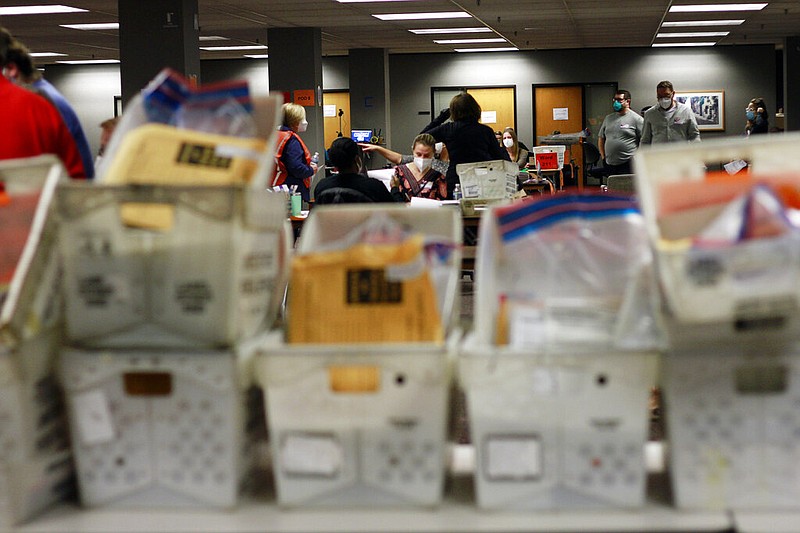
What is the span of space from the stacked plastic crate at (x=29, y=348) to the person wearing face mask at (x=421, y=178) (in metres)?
5.35

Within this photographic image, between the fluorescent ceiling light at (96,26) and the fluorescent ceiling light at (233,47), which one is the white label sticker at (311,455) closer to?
the fluorescent ceiling light at (96,26)

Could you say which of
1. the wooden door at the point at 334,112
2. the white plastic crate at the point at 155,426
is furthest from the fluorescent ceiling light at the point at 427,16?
the white plastic crate at the point at 155,426

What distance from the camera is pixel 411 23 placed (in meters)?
14.0

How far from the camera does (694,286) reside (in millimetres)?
1388

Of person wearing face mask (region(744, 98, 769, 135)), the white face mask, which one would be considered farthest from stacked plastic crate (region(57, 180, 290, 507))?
person wearing face mask (region(744, 98, 769, 135))

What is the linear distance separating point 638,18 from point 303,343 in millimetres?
13128

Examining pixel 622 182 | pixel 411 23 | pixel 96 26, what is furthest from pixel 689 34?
pixel 96 26

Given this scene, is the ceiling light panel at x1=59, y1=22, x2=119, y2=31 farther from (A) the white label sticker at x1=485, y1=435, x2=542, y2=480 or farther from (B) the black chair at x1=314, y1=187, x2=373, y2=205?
(A) the white label sticker at x1=485, y1=435, x2=542, y2=480

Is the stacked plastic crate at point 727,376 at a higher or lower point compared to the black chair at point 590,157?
lower

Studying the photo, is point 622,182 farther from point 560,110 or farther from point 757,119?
point 560,110

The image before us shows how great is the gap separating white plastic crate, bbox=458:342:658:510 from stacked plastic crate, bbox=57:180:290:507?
40cm

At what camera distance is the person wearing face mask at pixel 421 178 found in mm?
7086

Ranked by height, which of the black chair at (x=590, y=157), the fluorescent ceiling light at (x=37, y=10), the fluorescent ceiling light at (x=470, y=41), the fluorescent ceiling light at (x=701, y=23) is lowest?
the black chair at (x=590, y=157)

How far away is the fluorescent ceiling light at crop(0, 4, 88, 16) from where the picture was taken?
1091 centimetres
